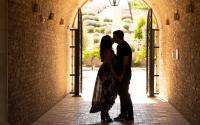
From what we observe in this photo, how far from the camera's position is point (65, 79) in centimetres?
1348

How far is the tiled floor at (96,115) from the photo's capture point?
340 inches

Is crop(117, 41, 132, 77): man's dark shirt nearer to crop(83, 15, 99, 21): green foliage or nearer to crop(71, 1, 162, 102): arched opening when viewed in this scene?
crop(71, 1, 162, 102): arched opening

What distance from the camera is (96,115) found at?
31.7 ft

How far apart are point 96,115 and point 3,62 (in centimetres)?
357

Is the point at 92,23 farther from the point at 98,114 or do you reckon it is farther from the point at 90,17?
the point at 98,114

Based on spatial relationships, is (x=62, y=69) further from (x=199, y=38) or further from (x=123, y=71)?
(x=199, y=38)

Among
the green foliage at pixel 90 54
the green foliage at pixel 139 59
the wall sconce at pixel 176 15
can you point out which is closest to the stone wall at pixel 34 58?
the wall sconce at pixel 176 15

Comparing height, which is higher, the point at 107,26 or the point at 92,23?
the point at 92,23

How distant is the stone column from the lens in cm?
650

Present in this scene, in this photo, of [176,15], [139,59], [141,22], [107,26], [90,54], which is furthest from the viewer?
[107,26]

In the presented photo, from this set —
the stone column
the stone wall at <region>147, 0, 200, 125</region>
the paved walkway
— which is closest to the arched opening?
the stone wall at <region>147, 0, 200, 125</region>

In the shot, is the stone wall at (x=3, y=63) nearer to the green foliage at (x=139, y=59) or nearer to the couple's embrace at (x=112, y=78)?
the couple's embrace at (x=112, y=78)

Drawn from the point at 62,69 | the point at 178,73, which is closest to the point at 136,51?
the point at 62,69

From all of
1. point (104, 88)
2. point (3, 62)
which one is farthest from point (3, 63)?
point (104, 88)
